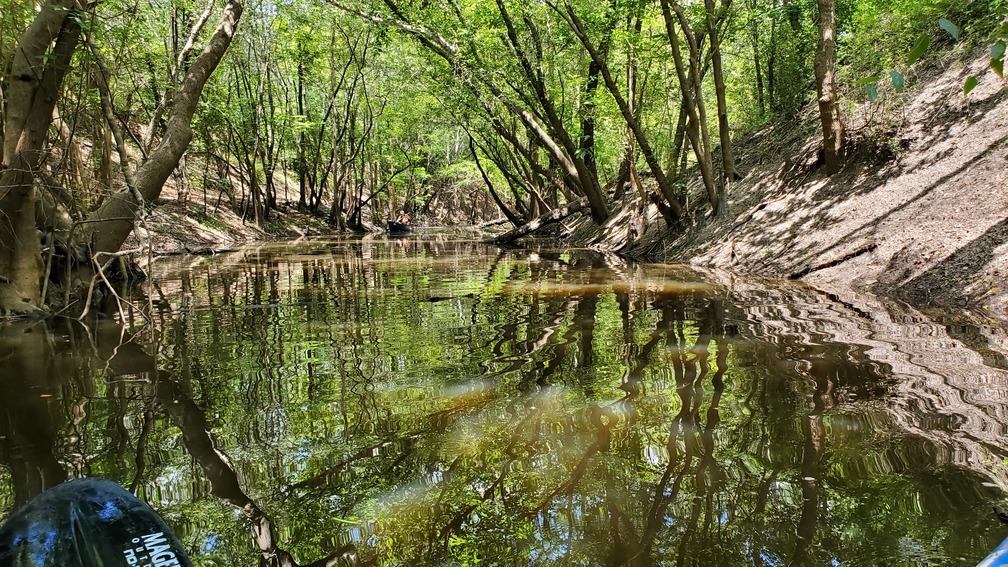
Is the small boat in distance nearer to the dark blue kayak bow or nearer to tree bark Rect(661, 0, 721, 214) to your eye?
tree bark Rect(661, 0, 721, 214)

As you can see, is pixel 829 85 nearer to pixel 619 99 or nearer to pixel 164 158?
pixel 619 99

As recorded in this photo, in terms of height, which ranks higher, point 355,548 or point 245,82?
point 245,82

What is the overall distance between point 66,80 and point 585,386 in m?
8.48

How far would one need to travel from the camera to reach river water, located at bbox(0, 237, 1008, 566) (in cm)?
236

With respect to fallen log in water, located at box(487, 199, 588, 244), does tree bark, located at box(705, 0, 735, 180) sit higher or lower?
higher

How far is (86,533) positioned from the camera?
2090 mm

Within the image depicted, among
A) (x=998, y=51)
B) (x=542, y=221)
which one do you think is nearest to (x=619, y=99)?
(x=542, y=221)

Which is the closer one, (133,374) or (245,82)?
(133,374)

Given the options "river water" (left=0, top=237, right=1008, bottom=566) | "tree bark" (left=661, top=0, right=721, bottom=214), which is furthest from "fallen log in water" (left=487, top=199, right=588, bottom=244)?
"river water" (left=0, top=237, right=1008, bottom=566)

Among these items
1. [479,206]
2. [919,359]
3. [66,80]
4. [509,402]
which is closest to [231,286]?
[66,80]

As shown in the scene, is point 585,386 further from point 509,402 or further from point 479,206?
point 479,206

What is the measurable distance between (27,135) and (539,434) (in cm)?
749

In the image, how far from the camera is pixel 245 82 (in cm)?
2438

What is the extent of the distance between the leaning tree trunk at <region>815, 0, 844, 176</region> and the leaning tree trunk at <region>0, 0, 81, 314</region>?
11.2 metres
